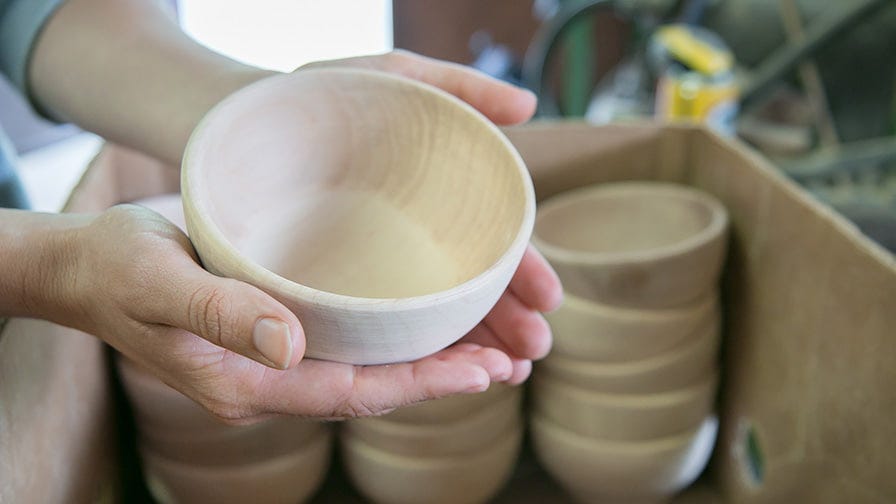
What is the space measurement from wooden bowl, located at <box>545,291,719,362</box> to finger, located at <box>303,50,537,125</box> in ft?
0.53

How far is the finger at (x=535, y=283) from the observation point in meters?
0.46

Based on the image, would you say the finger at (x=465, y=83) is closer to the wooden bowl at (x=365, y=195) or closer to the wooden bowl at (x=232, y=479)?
the wooden bowl at (x=365, y=195)

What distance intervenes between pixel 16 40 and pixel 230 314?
0.35m

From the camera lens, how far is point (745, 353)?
0.61 meters

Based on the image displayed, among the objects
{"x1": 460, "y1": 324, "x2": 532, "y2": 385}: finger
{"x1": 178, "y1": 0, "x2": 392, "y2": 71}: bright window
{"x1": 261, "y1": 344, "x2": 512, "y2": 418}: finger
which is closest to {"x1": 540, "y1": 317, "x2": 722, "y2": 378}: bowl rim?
{"x1": 460, "y1": 324, "x2": 532, "y2": 385}: finger

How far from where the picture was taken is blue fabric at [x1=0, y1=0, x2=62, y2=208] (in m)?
0.51

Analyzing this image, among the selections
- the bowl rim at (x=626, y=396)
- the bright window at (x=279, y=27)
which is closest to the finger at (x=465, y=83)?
the bowl rim at (x=626, y=396)

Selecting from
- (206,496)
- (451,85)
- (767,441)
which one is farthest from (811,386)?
(206,496)

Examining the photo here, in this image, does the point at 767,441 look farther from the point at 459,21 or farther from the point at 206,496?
the point at 459,21

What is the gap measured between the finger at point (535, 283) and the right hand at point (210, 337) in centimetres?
9

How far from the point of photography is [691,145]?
26.9 inches

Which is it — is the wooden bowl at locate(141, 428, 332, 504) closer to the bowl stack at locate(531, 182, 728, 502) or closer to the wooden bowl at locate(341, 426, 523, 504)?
the wooden bowl at locate(341, 426, 523, 504)

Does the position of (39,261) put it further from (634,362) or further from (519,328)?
(634,362)

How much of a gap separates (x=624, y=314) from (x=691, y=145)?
21cm
